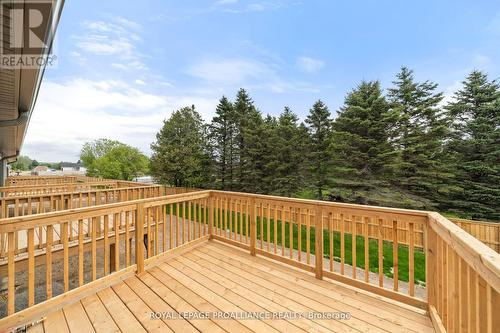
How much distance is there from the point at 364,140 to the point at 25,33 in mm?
11657

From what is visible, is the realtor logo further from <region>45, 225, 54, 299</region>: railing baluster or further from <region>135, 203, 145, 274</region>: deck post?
<region>135, 203, 145, 274</region>: deck post

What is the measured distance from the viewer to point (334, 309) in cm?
221

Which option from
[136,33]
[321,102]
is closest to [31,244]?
[136,33]

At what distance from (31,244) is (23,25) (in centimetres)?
185

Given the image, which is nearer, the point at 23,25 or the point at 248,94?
the point at 23,25

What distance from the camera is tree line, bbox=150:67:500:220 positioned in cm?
1051

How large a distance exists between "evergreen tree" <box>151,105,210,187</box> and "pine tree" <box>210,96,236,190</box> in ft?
2.76

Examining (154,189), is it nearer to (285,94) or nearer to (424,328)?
(424,328)

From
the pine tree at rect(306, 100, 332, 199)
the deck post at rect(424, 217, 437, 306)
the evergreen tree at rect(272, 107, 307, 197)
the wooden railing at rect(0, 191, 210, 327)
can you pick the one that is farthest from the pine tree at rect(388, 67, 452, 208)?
the wooden railing at rect(0, 191, 210, 327)

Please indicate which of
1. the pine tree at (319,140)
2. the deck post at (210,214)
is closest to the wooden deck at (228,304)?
the deck post at (210,214)

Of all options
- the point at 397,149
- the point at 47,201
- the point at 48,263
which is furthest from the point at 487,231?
the point at 47,201

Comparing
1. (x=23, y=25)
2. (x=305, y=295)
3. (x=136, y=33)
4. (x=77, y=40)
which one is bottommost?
(x=305, y=295)

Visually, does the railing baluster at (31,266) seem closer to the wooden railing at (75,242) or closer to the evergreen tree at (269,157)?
the wooden railing at (75,242)

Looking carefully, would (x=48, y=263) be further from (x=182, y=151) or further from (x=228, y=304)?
(x=182, y=151)
